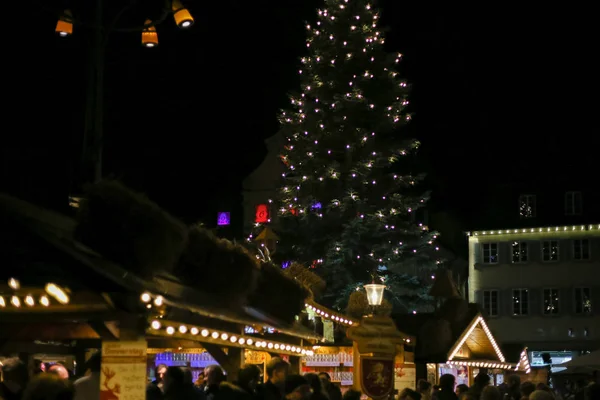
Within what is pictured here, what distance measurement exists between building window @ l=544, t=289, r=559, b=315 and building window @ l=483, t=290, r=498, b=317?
2556 mm

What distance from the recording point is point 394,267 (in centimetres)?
3828

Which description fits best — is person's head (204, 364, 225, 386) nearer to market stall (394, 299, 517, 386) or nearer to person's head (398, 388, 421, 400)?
person's head (398, 388, 421, 400)

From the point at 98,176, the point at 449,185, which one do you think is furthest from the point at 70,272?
the point at 449,185

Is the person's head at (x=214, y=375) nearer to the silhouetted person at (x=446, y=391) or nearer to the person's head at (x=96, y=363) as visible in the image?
the person's head at (x=96, y=363)

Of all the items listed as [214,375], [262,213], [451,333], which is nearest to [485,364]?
[451,333]

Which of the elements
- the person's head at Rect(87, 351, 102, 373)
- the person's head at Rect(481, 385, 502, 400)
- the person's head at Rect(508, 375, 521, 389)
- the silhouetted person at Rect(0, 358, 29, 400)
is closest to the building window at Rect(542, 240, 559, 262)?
the person's head at Rect(508, 375, 521, 389)

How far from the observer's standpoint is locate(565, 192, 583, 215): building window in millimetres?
51438

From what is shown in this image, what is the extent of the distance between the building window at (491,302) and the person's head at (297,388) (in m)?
43.7

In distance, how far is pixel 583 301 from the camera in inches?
2008

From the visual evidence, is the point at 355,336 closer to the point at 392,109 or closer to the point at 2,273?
the point at 2,273

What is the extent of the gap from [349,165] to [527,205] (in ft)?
63.0

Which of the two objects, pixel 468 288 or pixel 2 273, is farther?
pixel 468 288

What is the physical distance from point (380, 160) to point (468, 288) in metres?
19.0

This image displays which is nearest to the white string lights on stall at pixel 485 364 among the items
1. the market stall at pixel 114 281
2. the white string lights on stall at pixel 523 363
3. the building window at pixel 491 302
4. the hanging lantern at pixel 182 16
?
the white string lights on stall at pixel 523 363
